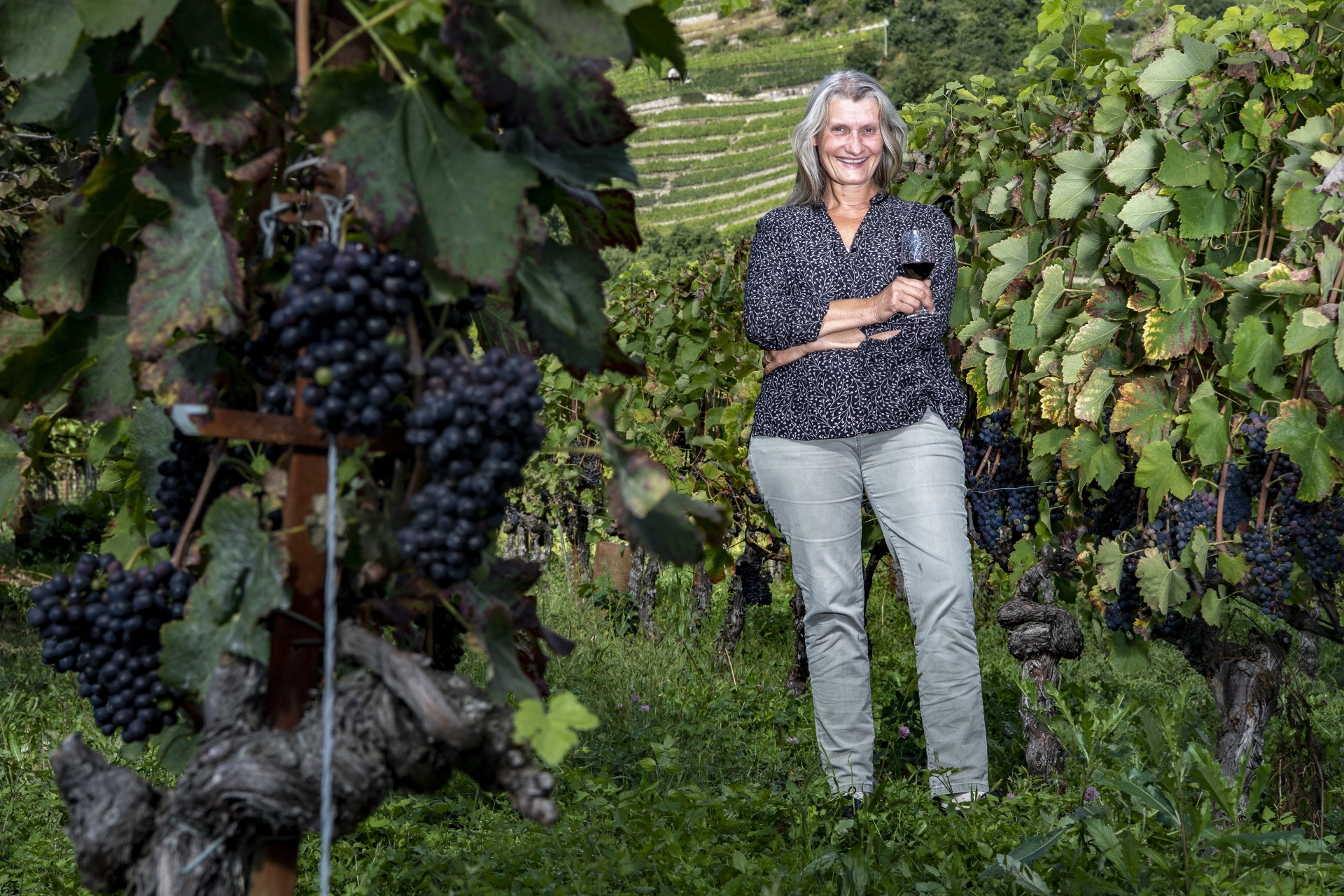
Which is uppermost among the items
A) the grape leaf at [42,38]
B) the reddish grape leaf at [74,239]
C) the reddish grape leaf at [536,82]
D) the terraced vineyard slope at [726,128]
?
the grape leaf at [42,38]

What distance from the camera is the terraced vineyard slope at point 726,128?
1880 inches

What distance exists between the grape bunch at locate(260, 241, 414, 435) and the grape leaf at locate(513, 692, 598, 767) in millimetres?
295

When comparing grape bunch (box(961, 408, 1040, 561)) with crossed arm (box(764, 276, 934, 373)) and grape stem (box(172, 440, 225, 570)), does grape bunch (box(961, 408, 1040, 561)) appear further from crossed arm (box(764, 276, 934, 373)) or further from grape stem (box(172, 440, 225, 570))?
grape stem (box(172, 440, 225, 570))

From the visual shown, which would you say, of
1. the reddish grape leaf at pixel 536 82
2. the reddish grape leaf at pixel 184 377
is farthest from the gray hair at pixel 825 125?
the reddish grape leaf at pixel 184 377

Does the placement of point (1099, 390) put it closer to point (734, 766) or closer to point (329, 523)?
point (734, 766)

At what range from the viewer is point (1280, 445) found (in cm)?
259

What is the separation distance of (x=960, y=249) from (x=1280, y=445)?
1.49m

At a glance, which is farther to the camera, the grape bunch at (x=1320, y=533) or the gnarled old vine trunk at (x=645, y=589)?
the gnarled old vine trunk at (x=645, y=589)

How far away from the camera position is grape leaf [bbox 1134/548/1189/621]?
293 cm

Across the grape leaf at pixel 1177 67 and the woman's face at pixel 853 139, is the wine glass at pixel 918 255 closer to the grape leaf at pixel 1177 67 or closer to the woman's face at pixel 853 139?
the woman's face at pixel 853 139

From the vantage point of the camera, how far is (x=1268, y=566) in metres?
2.77

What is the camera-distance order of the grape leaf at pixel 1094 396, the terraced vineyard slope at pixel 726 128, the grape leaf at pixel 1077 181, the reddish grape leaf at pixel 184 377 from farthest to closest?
the terraced vineyard slope at pixel 726 128, the grape leaf at pixel 1077 181, the grape leaf at pixel 1094 396, the reddish grape leaf at pixel 184 377

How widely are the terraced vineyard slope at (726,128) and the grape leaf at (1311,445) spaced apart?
40776 mm

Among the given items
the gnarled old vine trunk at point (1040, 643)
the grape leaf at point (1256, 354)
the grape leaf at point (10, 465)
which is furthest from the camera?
the gnarled old vine trunk at point (1040, 643)
